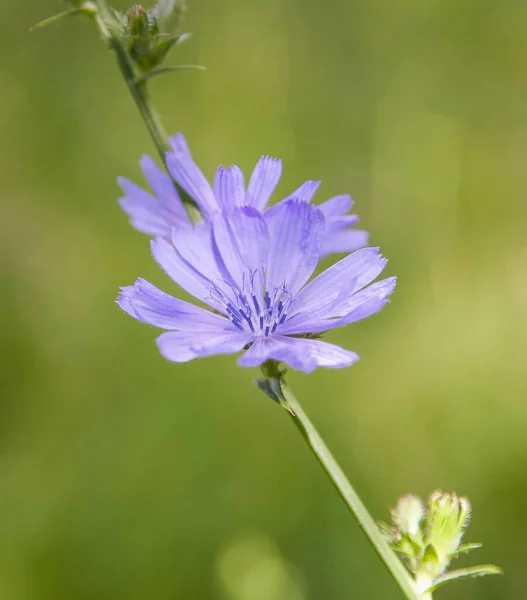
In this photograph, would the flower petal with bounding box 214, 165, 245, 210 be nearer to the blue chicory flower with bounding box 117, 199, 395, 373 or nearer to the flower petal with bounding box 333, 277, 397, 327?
the blue chicory flower with bounding box 117, 199, 395, 373

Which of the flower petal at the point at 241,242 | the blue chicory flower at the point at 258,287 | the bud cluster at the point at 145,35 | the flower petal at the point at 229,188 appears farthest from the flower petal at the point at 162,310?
the bud cluster at the point at 145,35

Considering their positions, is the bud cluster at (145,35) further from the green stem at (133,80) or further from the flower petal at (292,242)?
the flower petal at (292,242)

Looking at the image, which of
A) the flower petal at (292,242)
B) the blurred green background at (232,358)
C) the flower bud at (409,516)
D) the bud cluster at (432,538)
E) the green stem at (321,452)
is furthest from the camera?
the blurred green background at (232,358)

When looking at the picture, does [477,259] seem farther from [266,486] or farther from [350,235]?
[350,235]

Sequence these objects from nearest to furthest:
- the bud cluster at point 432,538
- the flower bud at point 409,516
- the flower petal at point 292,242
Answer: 1. the flower petal at point 292,242
2. the bud cluster at point 432,538
3. the flower bud at point 409,516

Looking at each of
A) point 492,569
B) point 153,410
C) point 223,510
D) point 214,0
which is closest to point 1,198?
point 153,410

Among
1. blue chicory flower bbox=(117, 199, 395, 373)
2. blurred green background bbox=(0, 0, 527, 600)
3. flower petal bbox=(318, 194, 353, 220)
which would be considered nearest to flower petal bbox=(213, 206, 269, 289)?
blue chicory flower bbox=(117, 199, 395, 373)
